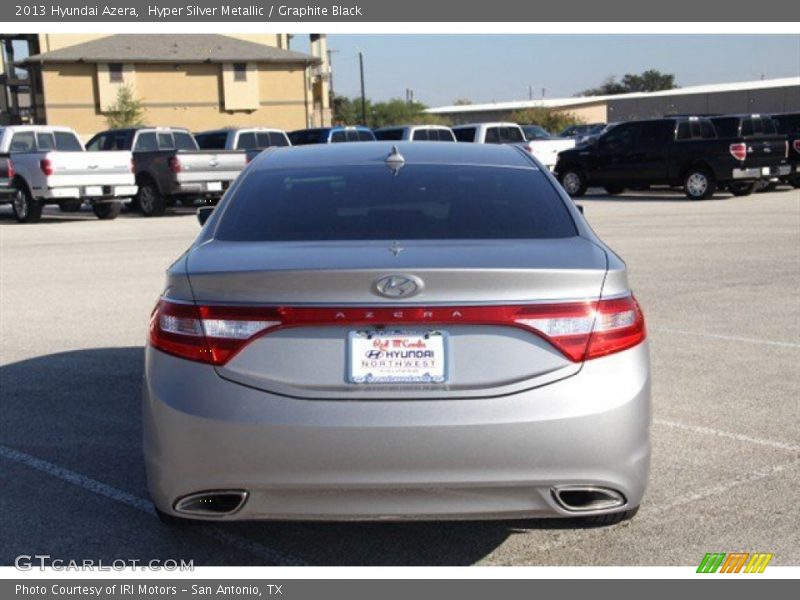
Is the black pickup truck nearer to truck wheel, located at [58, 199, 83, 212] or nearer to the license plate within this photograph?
truck wheel, located at [58, 199, 83, 212]

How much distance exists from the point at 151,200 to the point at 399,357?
867 inches

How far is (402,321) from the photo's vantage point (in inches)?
151

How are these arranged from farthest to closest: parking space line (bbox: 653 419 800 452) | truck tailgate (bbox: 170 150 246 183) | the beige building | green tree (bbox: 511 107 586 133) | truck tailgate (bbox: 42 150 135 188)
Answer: green tree (bbox: 511 107 586 133)
the beige building
truck tailgate (bbox: 170 150 246 183)
truck tailgate (bbox: 42 150 135 188)
parking space line (bbox: 653 419 800 452)

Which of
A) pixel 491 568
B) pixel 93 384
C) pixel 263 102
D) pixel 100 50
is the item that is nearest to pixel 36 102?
pixel 100 50

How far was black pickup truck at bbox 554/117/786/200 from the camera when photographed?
80.5 feet

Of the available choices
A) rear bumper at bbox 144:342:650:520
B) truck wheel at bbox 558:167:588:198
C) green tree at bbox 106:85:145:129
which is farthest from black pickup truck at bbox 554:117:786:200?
green tree at bbox 106:85:145:129

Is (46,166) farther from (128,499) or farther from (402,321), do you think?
(402,321)

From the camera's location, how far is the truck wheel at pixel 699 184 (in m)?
25.0

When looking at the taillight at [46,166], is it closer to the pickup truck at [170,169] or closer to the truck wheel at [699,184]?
the pickup truck at [170,169]

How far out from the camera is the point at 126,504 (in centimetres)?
511

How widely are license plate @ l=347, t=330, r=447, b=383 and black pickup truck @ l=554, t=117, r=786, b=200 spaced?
2200cm
